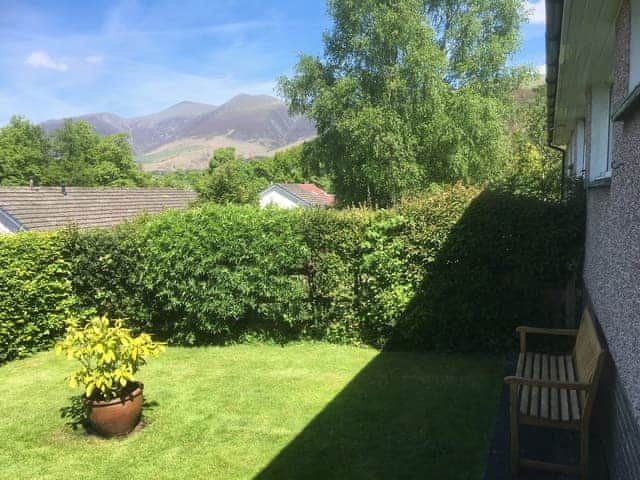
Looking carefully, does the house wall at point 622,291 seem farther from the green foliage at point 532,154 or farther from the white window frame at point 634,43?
the green foliage at point 532,154

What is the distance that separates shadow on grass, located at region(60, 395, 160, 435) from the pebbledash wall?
4.47m

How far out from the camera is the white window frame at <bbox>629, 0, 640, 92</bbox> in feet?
8.96

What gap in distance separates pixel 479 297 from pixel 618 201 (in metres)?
3.65

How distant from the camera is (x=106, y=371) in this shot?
15.1ft

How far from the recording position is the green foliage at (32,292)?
298 inches

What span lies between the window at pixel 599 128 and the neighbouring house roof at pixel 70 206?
958 centimetres

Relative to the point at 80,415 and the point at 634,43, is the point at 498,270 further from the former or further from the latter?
the point at 80,415

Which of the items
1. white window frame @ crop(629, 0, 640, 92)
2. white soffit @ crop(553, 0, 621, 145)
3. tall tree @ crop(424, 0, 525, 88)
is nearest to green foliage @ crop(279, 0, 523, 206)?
tall tree @ crop(424, 0, 525, 88)

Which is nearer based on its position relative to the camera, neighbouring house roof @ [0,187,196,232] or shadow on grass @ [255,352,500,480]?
shadow on grass @ [255,352,500,480]

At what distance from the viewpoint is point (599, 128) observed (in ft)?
16.9

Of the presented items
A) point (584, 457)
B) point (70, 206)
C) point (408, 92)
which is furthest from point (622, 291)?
point (408, 92)

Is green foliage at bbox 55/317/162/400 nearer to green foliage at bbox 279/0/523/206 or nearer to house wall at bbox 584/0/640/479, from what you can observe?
house wall at bbox 584/0/640/479

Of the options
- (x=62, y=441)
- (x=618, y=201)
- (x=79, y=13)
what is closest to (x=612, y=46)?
(x=618, y=201)

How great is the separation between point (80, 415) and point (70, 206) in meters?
12.4
